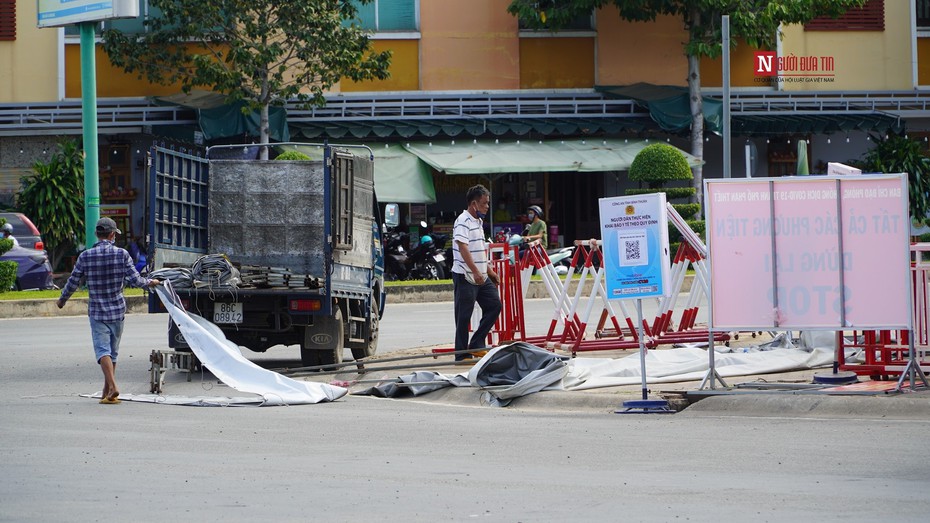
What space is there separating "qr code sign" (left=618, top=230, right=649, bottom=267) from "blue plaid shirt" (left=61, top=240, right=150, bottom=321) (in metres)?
4.33

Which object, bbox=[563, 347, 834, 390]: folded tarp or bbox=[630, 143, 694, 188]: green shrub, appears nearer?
bbox=[563, 347, 834, 390]: folded tarp

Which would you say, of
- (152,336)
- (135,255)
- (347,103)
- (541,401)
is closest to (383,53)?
(347,103)

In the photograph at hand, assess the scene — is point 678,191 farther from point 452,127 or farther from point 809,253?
point 809,253

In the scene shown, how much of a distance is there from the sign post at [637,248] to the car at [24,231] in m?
17.5

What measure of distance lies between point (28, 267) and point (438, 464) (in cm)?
2002

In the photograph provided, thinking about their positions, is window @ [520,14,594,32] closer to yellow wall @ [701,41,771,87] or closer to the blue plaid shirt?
yellow wall @ [701,41,771,87]

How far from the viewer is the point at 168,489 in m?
7.86

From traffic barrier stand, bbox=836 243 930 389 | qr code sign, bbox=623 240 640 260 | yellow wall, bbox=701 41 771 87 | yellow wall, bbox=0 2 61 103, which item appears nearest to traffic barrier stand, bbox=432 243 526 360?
qr code sign, bbox=623 240 640 260

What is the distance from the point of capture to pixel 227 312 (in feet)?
47.0

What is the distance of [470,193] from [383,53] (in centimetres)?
1688

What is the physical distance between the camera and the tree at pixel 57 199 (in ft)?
98.6

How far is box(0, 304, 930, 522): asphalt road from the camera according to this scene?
7227mm

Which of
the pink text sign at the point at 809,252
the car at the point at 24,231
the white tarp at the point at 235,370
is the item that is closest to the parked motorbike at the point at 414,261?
the car at the point at 24,231

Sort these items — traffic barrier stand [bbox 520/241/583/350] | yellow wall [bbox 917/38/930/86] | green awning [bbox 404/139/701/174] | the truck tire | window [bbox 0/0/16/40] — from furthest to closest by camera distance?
yellow wall [bbox 917/38/930/86], window [bbox 0/0/16/40], green awning [bbox 404/139/701/174], traffic barrier stand [bbox 520/241/583/350], the truck tire
